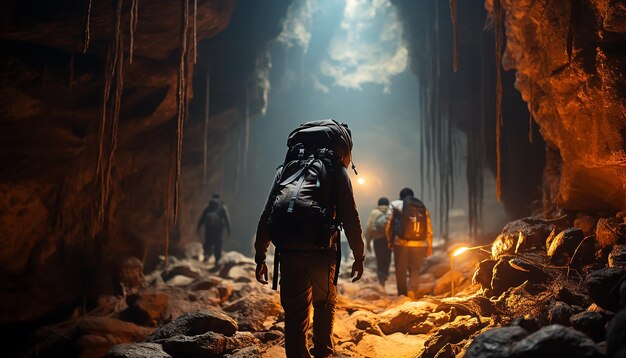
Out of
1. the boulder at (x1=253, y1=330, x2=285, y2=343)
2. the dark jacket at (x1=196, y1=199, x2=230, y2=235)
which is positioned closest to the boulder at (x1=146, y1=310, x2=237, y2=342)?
the boulder at (x1=253, y1=330, x2=285, y2=343)

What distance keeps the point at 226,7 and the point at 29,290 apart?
6435 mm

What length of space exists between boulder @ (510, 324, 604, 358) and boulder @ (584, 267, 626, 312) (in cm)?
89

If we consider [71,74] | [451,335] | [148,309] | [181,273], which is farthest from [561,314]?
[181,273]

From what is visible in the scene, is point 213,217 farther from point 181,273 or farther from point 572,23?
point 572,23

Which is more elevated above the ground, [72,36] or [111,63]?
[72,36]

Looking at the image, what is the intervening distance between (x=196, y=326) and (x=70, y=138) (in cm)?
477

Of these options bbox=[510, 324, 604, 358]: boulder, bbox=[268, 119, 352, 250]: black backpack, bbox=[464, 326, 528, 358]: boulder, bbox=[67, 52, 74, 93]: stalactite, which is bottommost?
bbox=[464, 326, 528, 358]: boulder

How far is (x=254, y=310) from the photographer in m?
4.25

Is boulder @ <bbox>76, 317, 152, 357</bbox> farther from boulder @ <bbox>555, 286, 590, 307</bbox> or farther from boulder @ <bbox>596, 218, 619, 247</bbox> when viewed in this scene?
boulder @ <bbox>596, 218, 619, 247</bbox>

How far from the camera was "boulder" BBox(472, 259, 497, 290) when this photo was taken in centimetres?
351

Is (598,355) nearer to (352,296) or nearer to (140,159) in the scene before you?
(352,296)

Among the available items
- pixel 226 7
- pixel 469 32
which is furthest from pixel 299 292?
pixel 469 32

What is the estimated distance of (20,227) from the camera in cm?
598

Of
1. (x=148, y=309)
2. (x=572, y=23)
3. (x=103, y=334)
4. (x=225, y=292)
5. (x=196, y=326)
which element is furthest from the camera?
(x=225, y=292)
